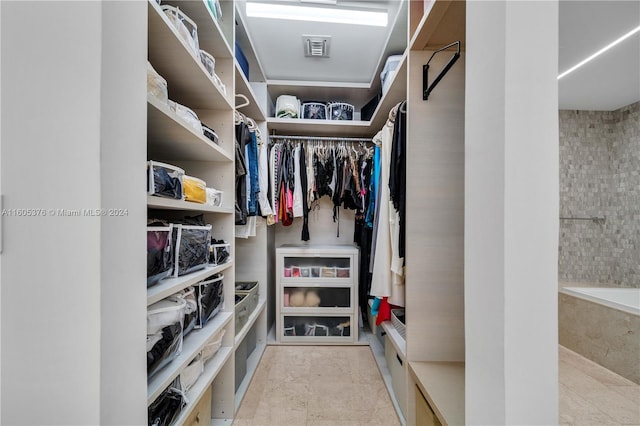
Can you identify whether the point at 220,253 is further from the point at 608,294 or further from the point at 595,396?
the point at 608,294

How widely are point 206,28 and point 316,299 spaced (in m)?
1.98

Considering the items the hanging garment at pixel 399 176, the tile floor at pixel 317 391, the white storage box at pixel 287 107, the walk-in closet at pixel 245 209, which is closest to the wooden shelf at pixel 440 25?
the walk-in closet at pixel 245 209

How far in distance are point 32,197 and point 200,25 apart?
1049mm

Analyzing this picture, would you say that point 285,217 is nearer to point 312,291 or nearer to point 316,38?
point 312,291

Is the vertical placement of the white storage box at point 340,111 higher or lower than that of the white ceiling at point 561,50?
lower

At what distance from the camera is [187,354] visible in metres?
0.92

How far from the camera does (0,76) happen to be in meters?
0.49

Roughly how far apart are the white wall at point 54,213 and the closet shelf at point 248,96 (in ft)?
3.52

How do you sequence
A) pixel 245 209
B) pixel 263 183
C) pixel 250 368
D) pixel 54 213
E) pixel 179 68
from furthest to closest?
1. pixel 263 183
2. pixel 250 368
3. pixel 245 209
4. pixel 179 68
5. pixel 54 213

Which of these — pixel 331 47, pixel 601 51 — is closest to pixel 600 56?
pixel 601 51

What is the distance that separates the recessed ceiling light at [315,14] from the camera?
1518 mm

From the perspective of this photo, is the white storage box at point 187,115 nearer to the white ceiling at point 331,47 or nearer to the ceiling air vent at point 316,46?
the white ceiling at point 331,47

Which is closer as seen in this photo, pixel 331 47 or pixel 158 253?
pixel 158 253

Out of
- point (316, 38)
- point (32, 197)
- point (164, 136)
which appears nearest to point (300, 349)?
point (164, 136)
